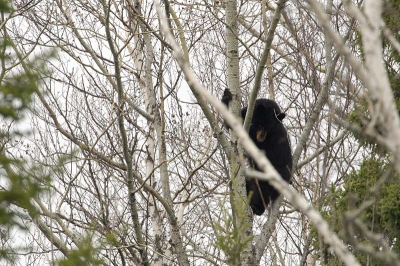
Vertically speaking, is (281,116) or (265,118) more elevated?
(265,118)

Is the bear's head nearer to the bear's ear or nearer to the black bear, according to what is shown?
the black bear

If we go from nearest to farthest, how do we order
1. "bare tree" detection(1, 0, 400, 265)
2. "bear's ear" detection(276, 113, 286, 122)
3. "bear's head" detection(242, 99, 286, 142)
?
"bare tree" detection(1, 0, 400, 265) < "bear's ear" detection(276, 113, 286, 122) < "bear's head" detection(242, 99, 286, 142)

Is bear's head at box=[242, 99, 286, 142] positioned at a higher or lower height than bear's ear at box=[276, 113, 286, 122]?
higher

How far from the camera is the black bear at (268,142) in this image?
30.1 feet

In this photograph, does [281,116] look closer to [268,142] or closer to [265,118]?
[265,118]

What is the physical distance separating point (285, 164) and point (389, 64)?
3412 mm

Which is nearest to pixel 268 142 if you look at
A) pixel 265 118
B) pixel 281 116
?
pixel 265 118

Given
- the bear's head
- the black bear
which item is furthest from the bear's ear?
the bear's head

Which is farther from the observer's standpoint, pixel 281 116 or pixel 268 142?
pixel 268 142

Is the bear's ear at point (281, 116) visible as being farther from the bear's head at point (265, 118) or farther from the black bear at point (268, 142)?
the bear's head at point (265, 118)

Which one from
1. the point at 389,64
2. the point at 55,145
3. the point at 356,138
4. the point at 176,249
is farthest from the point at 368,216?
the point at 55,145

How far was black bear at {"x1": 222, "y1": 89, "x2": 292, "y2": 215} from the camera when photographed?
30.1 feet

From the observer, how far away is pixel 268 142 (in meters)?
9.57

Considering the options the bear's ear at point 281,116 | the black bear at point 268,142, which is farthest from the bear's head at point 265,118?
the bear's ear at point 281,116
